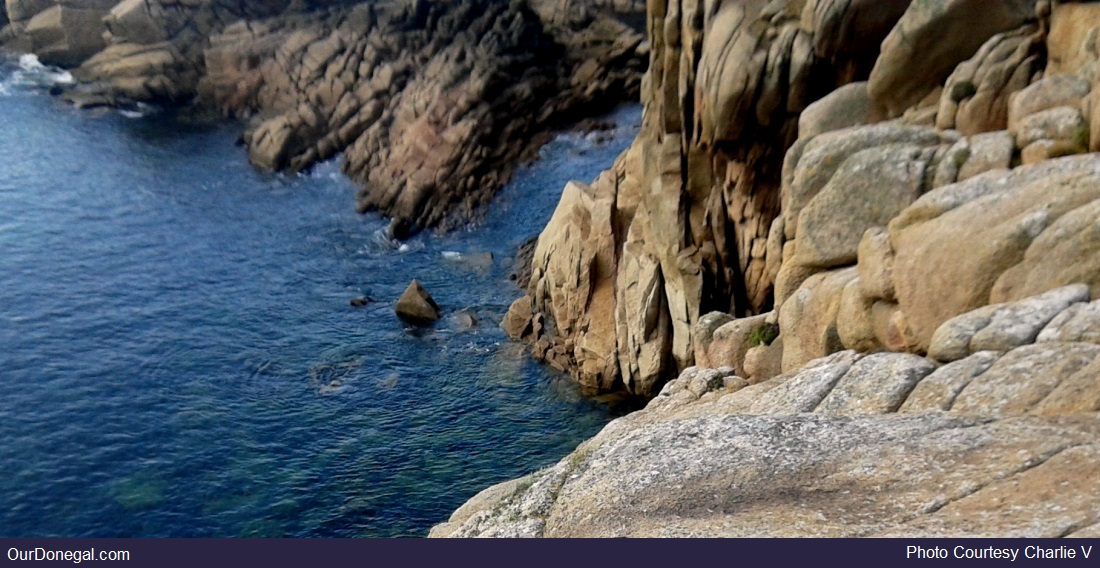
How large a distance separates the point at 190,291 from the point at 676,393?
47890mm

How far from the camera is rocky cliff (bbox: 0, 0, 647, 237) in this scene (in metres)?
87.6

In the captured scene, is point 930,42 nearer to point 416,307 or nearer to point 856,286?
point 856,286

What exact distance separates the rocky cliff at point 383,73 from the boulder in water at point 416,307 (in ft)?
53.7

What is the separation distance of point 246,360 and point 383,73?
147 feet

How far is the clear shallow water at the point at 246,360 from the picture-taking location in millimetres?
45844

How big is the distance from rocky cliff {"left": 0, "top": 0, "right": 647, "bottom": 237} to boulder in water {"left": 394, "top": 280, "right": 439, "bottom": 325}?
16.4m

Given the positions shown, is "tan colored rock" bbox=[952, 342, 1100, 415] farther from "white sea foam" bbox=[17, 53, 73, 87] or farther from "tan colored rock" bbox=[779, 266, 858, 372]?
"white sea foam" bbox=[17, 53, 73, 87]

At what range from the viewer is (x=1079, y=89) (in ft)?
95.6

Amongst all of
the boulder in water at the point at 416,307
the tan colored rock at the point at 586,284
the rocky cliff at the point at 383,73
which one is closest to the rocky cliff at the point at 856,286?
the tan colored rock at the point at 586,284

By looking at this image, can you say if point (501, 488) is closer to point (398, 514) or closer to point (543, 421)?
point (398, 514)

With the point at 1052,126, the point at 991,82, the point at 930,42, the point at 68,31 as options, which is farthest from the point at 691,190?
the point at 68,31

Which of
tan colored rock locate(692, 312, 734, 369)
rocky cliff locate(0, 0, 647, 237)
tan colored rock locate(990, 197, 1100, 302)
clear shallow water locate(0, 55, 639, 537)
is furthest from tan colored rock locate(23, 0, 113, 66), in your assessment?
tan colored rock locate(990, 197, 1100, 302)

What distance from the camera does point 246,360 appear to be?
5953cm

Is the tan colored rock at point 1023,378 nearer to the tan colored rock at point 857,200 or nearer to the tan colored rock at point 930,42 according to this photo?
the tan colored rock at point 857,200
